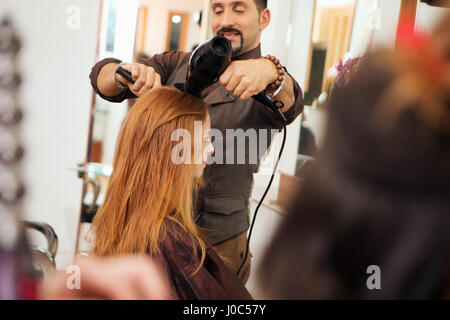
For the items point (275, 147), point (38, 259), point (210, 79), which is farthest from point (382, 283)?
point (275, 147)

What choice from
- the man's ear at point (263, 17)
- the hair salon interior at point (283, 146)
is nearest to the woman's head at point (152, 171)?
the hair salon interior at point (283, 146)

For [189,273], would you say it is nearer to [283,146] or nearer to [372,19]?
[283,146]

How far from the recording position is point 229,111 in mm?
1184

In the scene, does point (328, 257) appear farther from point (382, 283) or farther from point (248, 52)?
point (248, 52)

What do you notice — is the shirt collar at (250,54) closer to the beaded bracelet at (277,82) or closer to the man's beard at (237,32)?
the man's beard at (237,32)

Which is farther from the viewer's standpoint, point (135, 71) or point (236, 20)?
point (236, 20)

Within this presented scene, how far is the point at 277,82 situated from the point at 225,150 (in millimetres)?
296

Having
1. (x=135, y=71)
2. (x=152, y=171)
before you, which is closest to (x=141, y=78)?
(x=135, y=71)

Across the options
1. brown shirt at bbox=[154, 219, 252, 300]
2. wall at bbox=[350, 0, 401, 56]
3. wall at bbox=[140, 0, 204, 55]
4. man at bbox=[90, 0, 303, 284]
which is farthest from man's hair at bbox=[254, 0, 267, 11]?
wall at bbox=[140, 0, 204, 55]

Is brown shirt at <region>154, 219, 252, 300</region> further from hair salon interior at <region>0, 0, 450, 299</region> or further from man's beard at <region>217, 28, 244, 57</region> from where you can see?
man's beard at <region>217, 28, 244, 57</region>

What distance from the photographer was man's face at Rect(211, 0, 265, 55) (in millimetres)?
1139

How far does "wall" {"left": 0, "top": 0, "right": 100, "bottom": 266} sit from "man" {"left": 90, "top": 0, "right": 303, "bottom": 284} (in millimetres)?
889

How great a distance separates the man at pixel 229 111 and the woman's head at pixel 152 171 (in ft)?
0.24
